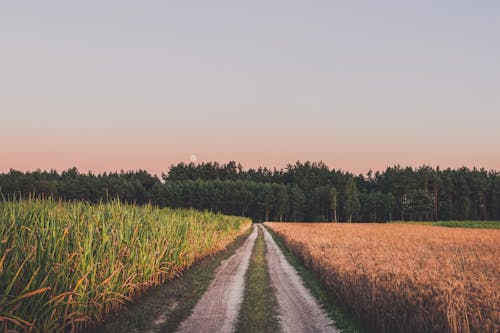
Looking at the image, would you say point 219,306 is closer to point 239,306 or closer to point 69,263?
point 239,306

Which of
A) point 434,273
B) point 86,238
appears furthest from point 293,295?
point 86,238

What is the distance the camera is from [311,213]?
166 metres

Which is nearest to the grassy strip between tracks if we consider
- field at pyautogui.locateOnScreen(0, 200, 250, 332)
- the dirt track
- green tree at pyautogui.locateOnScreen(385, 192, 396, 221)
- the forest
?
the dirt track

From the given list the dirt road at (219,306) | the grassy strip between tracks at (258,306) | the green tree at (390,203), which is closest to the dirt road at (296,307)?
the grassy strip between tracks at (258,306)

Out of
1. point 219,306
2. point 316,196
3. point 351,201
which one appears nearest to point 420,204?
point 351,201

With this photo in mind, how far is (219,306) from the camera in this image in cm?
1140

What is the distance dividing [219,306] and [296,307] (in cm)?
246

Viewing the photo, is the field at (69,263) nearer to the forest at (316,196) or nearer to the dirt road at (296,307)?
the dirt road at (296,307)

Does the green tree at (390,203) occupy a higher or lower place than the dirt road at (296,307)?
higher

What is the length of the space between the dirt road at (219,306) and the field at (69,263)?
6.81 ft

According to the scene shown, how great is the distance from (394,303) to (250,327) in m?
3.63

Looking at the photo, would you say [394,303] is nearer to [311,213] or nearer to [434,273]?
[434,273]

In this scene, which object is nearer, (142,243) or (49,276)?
(49,276)

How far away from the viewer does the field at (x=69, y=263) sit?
6379 millimetres
